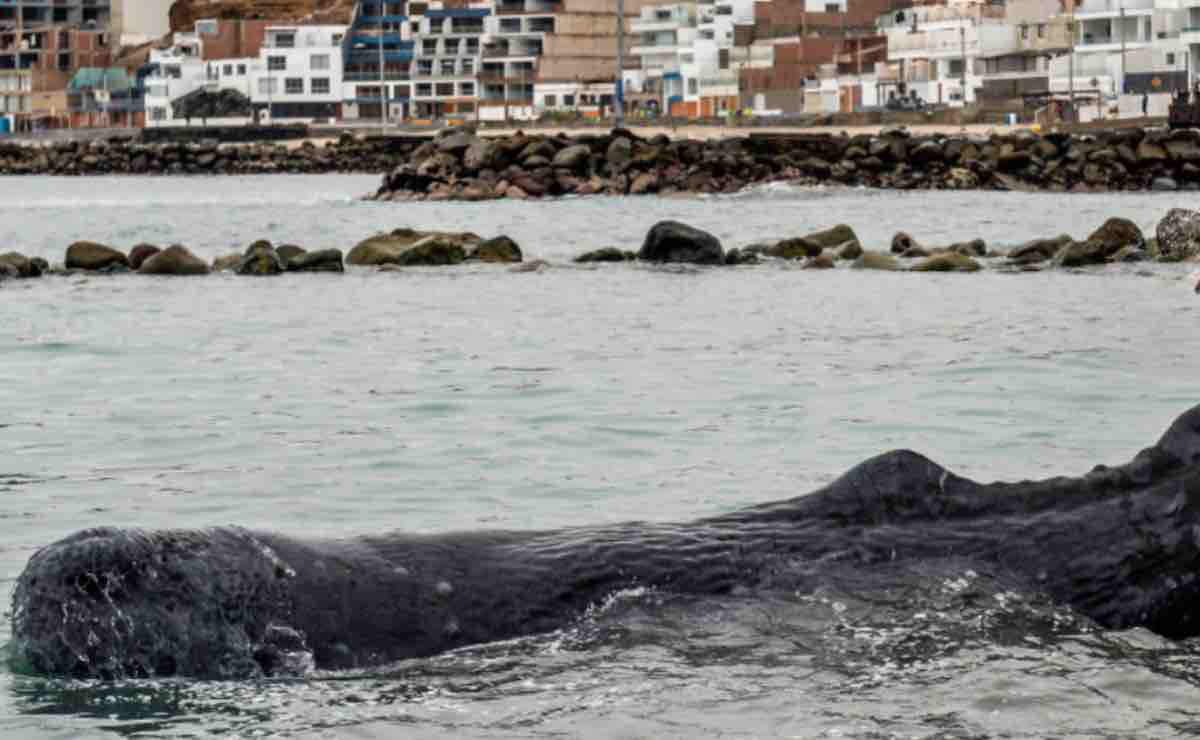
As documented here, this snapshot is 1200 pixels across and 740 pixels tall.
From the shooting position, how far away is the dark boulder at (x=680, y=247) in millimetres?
33938

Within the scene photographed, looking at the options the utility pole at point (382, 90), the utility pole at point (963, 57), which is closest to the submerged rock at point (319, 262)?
the utility pole at point (963, 57)

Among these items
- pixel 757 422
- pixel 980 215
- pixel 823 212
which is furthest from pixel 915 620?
pixel 823 212

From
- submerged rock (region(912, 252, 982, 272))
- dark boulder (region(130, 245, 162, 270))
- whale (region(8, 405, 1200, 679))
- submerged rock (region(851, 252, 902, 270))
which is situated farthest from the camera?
dark boulder (region(130, 245, 162, 270))

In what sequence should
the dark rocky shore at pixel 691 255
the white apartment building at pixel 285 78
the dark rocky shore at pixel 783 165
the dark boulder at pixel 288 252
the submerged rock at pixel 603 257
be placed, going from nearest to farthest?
the dark rocky shore at pixel 691 255, the dark boulder at pixel 288 252, the submerged rock at pixel 603 257, the dark rocky shore at pixel 783 165, the white apartment building at pixel 285 78

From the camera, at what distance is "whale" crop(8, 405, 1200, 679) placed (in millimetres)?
6695

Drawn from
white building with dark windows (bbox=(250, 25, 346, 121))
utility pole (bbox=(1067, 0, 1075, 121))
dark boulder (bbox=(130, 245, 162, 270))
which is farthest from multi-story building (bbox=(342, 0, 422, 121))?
dark boulder (bbox=(130, 245, 162, 270))

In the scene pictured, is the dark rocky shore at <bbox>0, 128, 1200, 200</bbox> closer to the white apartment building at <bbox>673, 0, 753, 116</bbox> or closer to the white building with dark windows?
the white apartment building at <bbox>673, 0, 753, 116</bbox>

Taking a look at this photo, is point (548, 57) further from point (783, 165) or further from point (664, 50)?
point (783, 165)

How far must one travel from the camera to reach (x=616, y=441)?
14.4 meters

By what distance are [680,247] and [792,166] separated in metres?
32.8

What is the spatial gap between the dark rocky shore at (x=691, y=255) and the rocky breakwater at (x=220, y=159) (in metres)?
71.9

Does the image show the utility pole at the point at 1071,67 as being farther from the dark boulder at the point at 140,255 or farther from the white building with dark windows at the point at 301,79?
the dark boulder at the point at 140,255

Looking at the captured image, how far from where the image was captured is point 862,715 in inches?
267

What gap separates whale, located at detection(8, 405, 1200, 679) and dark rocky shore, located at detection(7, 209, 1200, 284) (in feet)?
80.9
